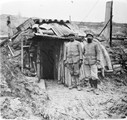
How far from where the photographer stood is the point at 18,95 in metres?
7.63

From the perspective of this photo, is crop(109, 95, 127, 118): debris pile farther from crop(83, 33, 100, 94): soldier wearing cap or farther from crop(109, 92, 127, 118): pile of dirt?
crop(83, 33, 100, 94): soldier wearing cap

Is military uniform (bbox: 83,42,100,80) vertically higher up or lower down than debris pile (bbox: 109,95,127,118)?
higher up

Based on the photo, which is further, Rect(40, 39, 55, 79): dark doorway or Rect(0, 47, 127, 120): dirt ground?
Rect(40, 39, 55, 79): dark doorway

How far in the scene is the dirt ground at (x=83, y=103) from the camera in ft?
23.0

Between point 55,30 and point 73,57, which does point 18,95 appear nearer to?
point 73,57

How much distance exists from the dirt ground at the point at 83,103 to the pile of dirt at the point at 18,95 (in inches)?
3.9

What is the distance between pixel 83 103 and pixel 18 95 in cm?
241

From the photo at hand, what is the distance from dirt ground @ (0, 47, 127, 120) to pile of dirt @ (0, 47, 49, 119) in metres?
0.10

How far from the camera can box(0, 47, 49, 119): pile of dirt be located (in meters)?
6.74

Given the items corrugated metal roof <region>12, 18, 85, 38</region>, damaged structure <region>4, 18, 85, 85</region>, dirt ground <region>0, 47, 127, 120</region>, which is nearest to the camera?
dirt ground <region>0, 47, 127, 120</region>

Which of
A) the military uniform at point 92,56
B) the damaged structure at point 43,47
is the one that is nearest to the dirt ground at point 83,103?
the military uniform at point 92,56

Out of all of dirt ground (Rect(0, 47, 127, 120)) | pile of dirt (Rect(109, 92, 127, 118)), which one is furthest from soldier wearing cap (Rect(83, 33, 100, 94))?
pile of dirt (Rect(109, 92, 127, 118))

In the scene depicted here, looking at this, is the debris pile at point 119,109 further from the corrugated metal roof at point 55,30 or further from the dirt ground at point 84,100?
the corrugated metal roof at point 55,30

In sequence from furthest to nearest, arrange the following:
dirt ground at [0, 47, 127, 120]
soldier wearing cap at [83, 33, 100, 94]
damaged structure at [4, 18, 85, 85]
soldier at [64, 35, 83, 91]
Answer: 1. damaged structure at [4, 18, 85, 85]
2. soldier at [64, 35, 83, 91]
3. soldier wearing cap at [83, 33, 100, 94]
4. dirt ground at [0, 47, 127, 120]
